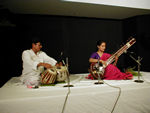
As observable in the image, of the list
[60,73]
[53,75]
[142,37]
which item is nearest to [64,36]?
[60,73]

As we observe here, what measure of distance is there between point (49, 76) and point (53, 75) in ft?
0.22

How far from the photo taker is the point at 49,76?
2273 millimetres

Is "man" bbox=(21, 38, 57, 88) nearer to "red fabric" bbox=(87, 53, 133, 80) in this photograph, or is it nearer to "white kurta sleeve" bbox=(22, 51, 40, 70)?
"white kurta sleeve" bbox=(22, 51, 40, 70)

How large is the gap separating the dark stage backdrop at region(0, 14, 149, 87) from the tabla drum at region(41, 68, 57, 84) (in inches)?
55.7

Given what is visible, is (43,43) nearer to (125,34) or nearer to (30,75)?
(30,75)

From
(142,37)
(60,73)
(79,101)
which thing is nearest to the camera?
(79,101)

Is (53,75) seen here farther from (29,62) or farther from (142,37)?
(142,37)

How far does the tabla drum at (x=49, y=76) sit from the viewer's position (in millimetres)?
2252

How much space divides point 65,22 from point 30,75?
1.86m

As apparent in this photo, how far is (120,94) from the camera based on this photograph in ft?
6.49

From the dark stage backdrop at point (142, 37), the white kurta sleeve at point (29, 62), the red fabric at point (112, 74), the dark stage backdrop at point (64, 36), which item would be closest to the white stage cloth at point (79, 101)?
the white kurta sleeve at point (29, 62)

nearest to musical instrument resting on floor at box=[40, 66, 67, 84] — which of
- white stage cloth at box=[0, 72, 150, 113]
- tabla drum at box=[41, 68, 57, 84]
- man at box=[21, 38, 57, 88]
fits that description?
tabla drum at box=[41, 68, 57, 84]

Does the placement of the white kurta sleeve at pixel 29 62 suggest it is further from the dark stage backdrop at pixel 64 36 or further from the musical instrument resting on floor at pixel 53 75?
the dark stage backdrop at pixel 64 36

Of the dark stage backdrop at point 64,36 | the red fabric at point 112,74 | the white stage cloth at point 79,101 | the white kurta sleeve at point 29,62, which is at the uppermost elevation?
the dark stage backdrop at point 64,36
